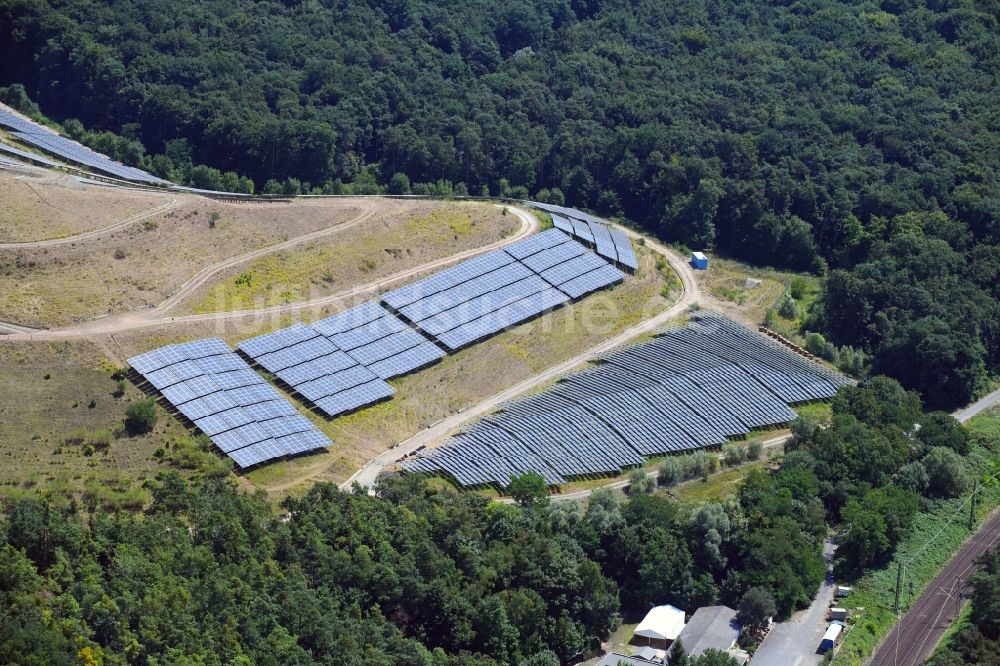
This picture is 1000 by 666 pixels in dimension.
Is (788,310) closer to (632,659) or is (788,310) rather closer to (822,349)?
(822,349)

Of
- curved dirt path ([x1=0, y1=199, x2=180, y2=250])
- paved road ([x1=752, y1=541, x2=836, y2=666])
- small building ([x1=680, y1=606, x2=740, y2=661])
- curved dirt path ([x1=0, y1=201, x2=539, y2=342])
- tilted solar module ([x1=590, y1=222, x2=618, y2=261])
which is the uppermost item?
curved dirt path ([x1=0, y1=199, x2=180, y2=250])

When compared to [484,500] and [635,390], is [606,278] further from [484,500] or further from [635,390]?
[484,500]

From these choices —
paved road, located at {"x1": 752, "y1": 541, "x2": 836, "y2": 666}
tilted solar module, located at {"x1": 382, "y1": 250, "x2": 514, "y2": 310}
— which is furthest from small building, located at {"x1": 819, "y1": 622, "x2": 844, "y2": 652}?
tilted solar module, located at {"x1": 382, "y1": 250, "x2": 514, "y2": 310}

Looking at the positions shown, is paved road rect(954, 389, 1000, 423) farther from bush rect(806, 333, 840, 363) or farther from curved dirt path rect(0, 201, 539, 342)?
curved dirt path rect(0, 201, 539, 342)

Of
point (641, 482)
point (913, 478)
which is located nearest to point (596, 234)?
point (641, 482)

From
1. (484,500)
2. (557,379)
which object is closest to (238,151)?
(557,379)
